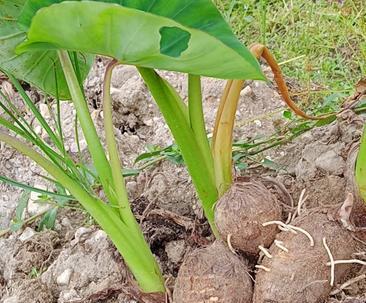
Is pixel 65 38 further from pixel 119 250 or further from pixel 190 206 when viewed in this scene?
pixel 190 206

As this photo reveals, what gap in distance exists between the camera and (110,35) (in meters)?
0.92

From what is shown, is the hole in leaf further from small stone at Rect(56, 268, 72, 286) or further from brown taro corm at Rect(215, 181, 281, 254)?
small stone at Rect(56, 268, 72, 286)

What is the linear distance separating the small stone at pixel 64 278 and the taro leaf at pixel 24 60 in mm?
306

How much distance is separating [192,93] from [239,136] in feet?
1.74

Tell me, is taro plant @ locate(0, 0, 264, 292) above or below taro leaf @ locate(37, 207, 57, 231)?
above

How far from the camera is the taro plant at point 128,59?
864 millimetres

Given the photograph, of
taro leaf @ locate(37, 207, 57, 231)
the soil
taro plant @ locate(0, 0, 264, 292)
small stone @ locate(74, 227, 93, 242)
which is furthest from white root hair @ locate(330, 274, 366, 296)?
taro leaf @ locate(37, 207, 57, 231)

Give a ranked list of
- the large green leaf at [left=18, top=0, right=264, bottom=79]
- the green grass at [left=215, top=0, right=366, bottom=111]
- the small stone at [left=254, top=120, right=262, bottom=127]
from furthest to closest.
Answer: the green grass at [left=215, top=0, right=366, bottom=111] < the small stone at [left=254, top=120, right=262, bottom=127] < the large green leaf at [left=18, top=0, right=264, bottom=79]

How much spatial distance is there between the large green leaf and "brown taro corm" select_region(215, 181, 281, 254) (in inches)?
10.8

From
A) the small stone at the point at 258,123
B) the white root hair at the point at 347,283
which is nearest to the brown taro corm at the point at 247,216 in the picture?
the white root hair at the point at 347,283

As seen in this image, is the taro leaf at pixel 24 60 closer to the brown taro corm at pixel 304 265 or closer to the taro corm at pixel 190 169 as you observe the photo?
the taro corm at pixel 190 169

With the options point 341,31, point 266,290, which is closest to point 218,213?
point 266,290

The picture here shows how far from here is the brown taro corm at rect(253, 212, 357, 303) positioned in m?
1.10

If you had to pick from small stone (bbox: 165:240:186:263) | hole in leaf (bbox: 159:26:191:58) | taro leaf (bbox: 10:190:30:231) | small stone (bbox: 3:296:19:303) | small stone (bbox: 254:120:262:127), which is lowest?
small stone (bbox: 254:120:262:127)
